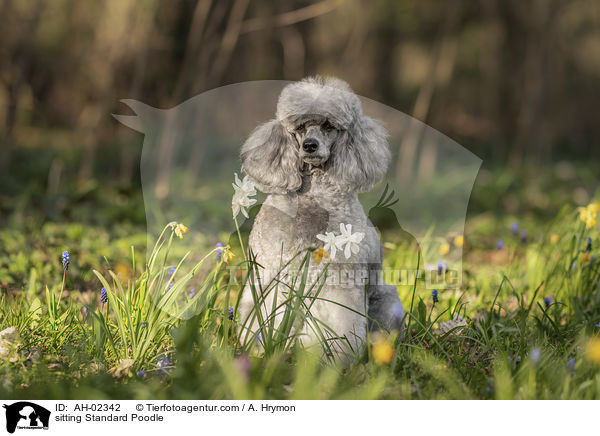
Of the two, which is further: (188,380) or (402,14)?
(402,14)

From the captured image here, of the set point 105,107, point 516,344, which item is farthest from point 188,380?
point 105,107

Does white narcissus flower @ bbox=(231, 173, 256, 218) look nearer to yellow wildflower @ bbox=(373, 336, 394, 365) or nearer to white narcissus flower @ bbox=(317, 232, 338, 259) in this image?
white narcissus flower @ bbox=(317, 232, 338, 259)

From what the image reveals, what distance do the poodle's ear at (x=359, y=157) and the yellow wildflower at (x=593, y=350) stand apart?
3.53ft

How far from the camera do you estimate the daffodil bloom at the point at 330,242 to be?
2033mm

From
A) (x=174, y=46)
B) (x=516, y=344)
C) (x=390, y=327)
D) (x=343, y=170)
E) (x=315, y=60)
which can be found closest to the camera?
(x=343, y=170)

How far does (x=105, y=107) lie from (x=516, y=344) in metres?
4.98

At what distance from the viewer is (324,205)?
2.10 m

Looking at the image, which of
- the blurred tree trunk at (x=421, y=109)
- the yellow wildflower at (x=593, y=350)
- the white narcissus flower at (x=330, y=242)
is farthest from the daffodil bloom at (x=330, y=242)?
the blurred tree trunk at (x=421, y=109)

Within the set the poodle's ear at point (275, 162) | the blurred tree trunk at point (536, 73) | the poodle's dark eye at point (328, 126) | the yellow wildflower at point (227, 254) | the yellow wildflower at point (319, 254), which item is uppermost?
the blurred tree trunk at point (536, 73)

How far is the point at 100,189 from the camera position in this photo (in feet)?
19.1
